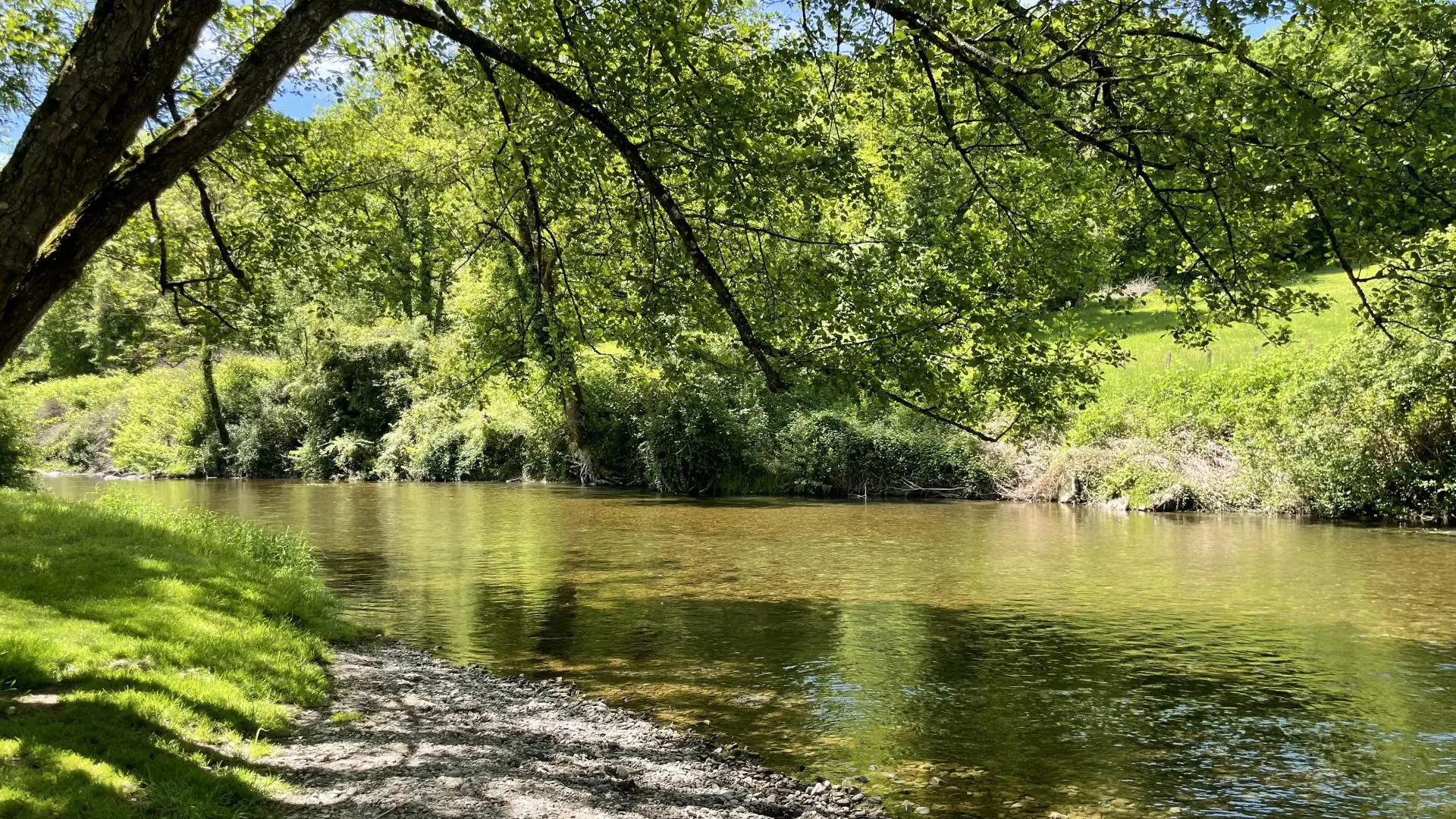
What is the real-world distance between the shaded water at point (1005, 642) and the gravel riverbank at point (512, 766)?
1.81 ft

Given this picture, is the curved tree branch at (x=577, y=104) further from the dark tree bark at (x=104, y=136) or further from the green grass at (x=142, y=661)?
the green grass at (x=142, y=661)

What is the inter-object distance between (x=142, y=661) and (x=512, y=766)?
3.01 metres

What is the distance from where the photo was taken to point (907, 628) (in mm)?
11531

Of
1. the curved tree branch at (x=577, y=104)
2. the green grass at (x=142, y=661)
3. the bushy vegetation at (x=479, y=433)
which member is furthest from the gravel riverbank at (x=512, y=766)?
the bushy vegetation at (x=479, y=433)

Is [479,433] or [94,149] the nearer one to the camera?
[94,149]

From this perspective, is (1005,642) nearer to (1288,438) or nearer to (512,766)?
(512,766)

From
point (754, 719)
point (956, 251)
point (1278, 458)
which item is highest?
point (956, 251)

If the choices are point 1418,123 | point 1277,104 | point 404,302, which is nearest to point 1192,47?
point 1277,104

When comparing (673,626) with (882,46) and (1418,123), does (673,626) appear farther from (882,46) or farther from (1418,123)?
(1418,123)

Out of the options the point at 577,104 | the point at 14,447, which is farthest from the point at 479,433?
the point at 577,104

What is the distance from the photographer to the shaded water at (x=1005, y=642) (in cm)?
702

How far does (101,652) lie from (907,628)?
8321 millimetres

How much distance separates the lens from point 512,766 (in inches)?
264

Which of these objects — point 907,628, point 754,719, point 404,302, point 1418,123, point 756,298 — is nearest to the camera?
point 1418,123
